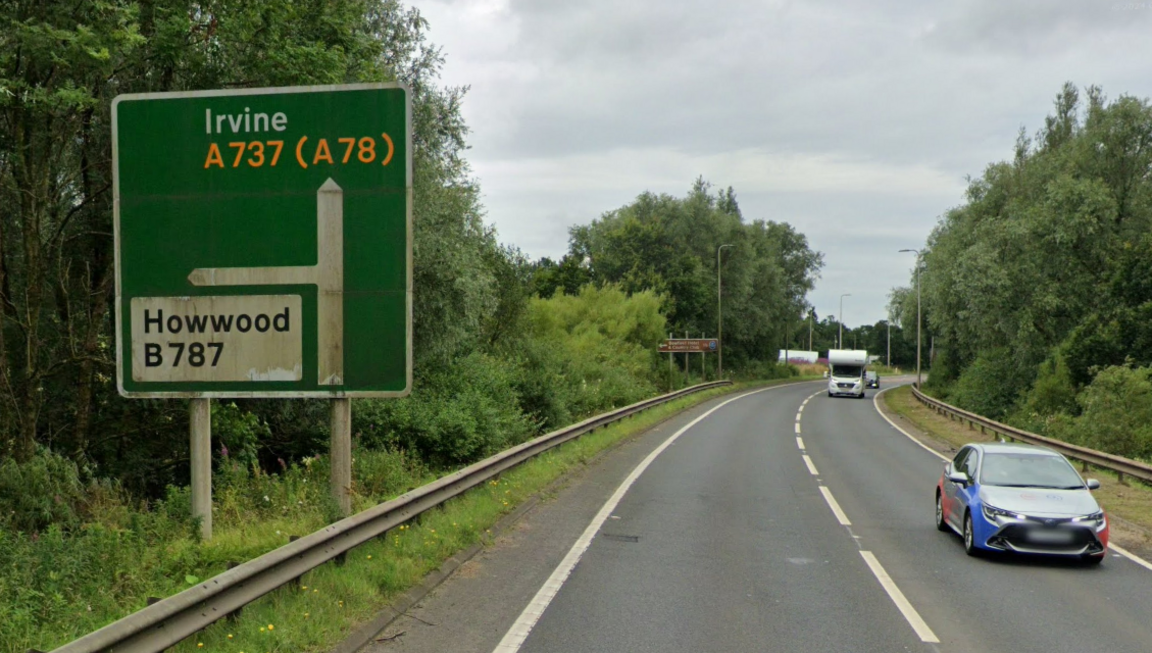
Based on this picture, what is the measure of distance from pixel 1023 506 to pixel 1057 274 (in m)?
35.4

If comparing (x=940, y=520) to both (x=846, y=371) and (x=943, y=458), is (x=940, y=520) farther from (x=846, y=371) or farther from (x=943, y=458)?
(x=846, y=371)

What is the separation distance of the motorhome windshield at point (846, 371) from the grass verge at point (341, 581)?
45221 mm

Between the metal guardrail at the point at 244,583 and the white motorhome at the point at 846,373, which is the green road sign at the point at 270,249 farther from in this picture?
the white motorhome at the point at 846,373

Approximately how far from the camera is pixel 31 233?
1347 cm

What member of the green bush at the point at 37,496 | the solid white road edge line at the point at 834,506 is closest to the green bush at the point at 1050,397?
the solid white road edge line at the point at 834,506

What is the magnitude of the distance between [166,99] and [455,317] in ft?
36.5

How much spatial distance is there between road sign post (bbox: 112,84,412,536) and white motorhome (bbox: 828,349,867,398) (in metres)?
49.2

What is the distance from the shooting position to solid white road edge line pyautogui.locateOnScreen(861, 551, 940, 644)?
742cm

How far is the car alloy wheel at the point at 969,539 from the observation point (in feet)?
35.9

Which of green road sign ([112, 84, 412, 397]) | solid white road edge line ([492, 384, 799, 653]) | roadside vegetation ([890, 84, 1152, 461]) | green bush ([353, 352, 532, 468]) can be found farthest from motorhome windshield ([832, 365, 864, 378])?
green road sign ([112, 84, 412, 397])

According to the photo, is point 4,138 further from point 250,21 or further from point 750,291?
point 750,291

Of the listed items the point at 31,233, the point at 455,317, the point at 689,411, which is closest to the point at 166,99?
the point at 31,233

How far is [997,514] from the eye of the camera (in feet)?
35.2

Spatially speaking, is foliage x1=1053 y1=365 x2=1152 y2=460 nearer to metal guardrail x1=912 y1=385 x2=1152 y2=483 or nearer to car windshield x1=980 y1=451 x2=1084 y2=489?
metal guardrail x1=912 y1=385 x2=1152 y2=483
